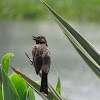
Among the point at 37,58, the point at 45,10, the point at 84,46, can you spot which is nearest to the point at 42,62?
the point at 37,58

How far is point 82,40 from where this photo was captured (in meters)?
0.70

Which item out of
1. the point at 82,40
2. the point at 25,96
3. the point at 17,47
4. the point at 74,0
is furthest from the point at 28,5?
the point at 82,40

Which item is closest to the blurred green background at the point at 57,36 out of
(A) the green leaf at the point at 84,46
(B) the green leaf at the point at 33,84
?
(B) the green leaf at the point at 33,84

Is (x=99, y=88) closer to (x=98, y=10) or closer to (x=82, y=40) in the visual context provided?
(x=82, y=40)

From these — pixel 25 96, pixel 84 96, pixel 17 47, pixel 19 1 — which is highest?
pixel 19 1

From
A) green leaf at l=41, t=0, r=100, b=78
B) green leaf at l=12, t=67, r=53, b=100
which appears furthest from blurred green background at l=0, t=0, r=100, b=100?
green leaf at l=41, t=0, r=100, b=78

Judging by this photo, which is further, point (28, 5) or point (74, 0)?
point (74, 0)

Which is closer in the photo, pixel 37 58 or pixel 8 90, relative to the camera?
pixel 37 58

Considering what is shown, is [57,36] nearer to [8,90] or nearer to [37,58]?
[8,90]

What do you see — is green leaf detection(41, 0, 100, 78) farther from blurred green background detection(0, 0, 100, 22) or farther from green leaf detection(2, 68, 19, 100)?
blurred green background detection(0, 0, 100, 22)

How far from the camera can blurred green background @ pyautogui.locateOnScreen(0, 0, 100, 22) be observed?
7484 millimetres

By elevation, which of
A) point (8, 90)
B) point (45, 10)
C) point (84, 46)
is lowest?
point (84, 46)

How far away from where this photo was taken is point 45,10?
7.56 meters

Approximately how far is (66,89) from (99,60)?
2728 mm
